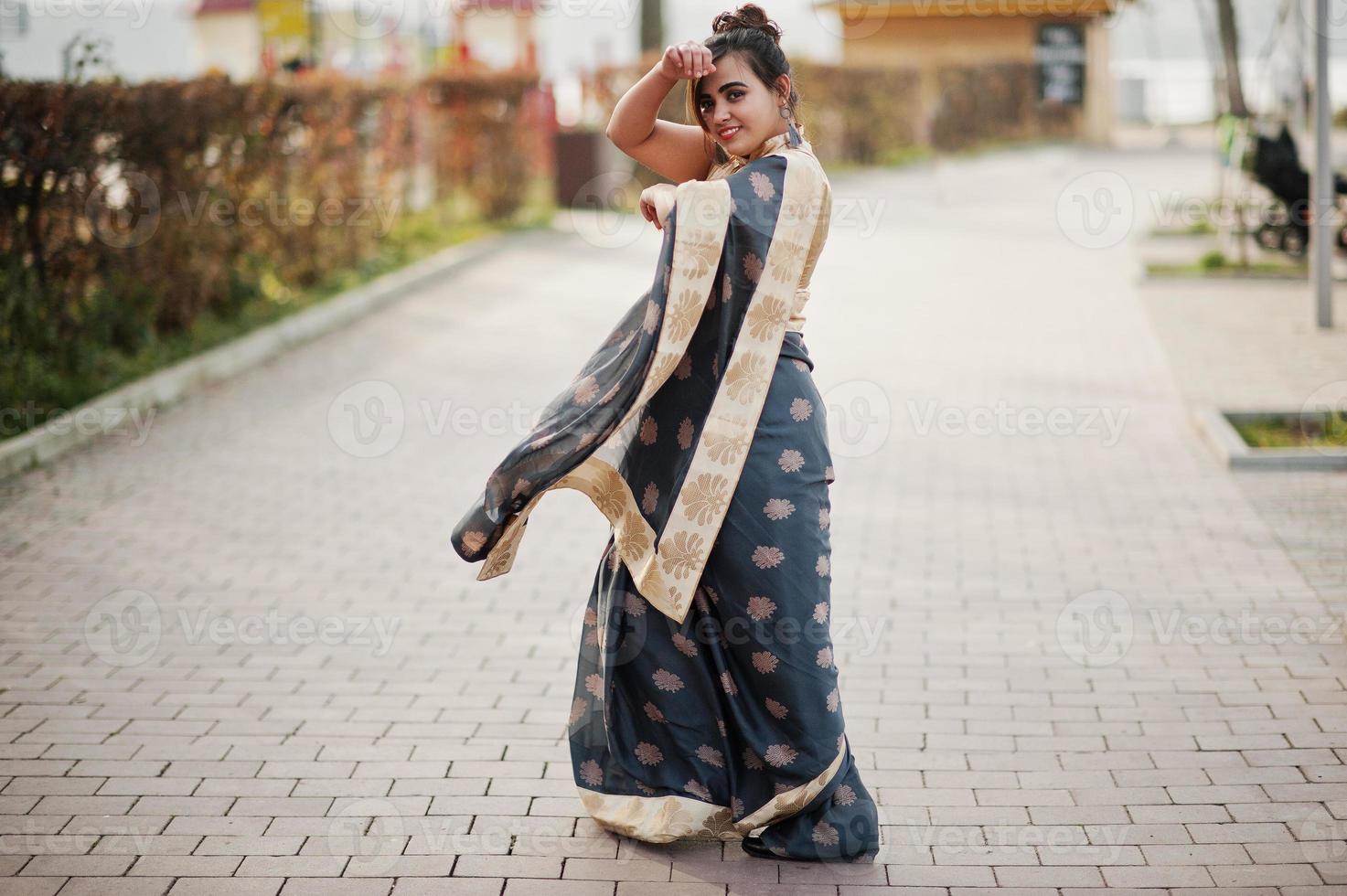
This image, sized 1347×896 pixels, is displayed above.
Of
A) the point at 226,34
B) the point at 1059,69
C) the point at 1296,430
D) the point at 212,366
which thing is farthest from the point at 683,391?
the point at 226,34

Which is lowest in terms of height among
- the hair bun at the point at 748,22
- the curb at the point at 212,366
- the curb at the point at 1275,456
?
the curb at the point at 1275,456

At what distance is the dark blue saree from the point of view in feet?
10.5

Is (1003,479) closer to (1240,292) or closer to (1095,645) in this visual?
(1095,645)

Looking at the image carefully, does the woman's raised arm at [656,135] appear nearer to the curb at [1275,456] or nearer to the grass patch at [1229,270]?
the curb at [1275,456]

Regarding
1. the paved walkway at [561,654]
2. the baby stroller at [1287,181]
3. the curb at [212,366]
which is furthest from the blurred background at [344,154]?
the paved walkway at [561,654]

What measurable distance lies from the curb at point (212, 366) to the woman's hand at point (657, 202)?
524 cm

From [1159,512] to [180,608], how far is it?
4.22 m

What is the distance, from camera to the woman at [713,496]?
320 centimetres

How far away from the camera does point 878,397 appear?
355 inches

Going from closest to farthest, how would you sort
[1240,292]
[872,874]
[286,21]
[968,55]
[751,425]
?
[751,425] < [872,874] < [1240,292] < [286,21] < [968,55]

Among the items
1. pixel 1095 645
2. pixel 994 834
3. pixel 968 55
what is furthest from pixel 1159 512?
pixel 968 55

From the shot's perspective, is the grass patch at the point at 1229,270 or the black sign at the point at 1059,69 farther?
the black sign at the point at 1059,69

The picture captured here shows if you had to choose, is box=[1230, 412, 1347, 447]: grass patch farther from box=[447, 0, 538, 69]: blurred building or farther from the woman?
box=[447, 0, 538, 69]: blurred building

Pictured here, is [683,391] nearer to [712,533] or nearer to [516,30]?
[712,533]
